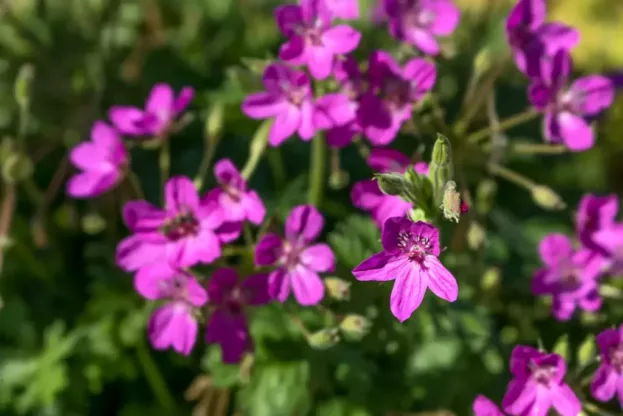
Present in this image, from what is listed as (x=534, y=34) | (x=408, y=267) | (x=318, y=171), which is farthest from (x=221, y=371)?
(x=534, y=34)

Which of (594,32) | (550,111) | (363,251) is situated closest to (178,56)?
(363,251)

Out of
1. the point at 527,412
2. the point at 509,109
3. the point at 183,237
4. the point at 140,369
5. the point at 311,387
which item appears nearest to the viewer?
the point at 527,412

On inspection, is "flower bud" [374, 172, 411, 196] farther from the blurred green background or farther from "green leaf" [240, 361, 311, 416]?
"green leaf" [240, 361, 311, 416]

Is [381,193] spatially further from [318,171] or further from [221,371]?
[221,371]

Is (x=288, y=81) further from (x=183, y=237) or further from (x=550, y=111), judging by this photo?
(x=550, y=111)

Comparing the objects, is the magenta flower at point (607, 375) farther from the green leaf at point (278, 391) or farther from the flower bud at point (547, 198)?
the green leaf at point (278, 391)

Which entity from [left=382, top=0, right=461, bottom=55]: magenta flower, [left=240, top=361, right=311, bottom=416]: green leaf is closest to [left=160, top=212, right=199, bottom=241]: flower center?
[left=240, top=361, right=311, bottom=416]: green leaf

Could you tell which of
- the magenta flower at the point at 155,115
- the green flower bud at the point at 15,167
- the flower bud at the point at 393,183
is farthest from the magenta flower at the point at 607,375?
the green flower bud at the point at 15,167
